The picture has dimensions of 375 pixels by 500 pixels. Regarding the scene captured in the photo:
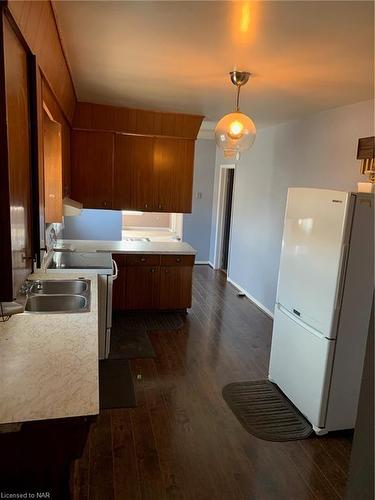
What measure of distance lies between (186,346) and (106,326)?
0.90m

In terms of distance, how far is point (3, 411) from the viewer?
1251 millimetres

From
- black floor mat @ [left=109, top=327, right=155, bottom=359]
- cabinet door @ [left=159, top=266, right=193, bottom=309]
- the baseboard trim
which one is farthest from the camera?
the baseboard trim

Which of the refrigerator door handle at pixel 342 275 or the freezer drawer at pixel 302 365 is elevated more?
the refrigerator door handle at pixel 342 275

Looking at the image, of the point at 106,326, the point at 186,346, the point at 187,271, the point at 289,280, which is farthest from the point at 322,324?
the point at 187,271

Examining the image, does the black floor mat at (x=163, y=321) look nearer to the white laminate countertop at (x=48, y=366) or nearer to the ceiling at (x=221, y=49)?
the white laminate countertop at (x=48, y=366)

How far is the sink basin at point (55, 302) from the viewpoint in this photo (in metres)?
2.52

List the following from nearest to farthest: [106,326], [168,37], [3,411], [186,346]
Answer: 1. [3,411]
2. [168,37]
3. [106,326]
4. [186,346]

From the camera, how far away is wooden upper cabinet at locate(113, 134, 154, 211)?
4.39 m

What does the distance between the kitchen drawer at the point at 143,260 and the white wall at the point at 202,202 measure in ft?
9.65

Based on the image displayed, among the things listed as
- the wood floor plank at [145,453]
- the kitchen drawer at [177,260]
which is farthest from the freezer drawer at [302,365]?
the kitchen drawer at [177,260]

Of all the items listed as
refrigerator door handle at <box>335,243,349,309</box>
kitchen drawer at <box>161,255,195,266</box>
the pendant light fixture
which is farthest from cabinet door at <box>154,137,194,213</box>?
refrigerator door handle at <box>335,243,349,309</box>

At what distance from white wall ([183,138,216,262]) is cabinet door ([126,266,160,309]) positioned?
294 centimetres

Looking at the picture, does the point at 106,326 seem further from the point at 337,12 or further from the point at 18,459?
the point at 337,12

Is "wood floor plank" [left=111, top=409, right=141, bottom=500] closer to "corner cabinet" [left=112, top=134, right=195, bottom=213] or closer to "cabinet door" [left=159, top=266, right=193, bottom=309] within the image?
"cabinet door" [left=159, top=266, right=193, bottom=309]
